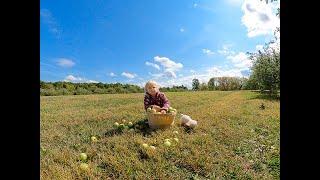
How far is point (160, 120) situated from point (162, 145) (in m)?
0.54

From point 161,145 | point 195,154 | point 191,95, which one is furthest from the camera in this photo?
point 191,95

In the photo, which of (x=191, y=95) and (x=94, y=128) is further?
(x=191, y=95)

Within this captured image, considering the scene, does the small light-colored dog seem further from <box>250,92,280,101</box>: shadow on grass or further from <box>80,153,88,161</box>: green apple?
<box>250,92,280,101</box>: shadow on grass

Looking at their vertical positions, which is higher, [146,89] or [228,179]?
[146,89]

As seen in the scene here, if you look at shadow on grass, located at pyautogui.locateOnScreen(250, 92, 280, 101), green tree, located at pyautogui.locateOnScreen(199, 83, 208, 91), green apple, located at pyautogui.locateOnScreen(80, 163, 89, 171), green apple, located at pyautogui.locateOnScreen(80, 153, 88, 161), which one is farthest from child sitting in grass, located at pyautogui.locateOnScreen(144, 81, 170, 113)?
shadow on grass, located at pyautogui.locateOnScreen(250, 92, 280, 101)

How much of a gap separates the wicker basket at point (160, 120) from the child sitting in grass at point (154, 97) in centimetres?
22

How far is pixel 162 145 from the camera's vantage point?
279 cm

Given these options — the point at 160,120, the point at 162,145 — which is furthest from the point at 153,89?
the point at 162,145

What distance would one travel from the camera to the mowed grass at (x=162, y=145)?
2295 millimetres

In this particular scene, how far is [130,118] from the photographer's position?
13.1 feet

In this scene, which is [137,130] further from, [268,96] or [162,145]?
[268,96]
